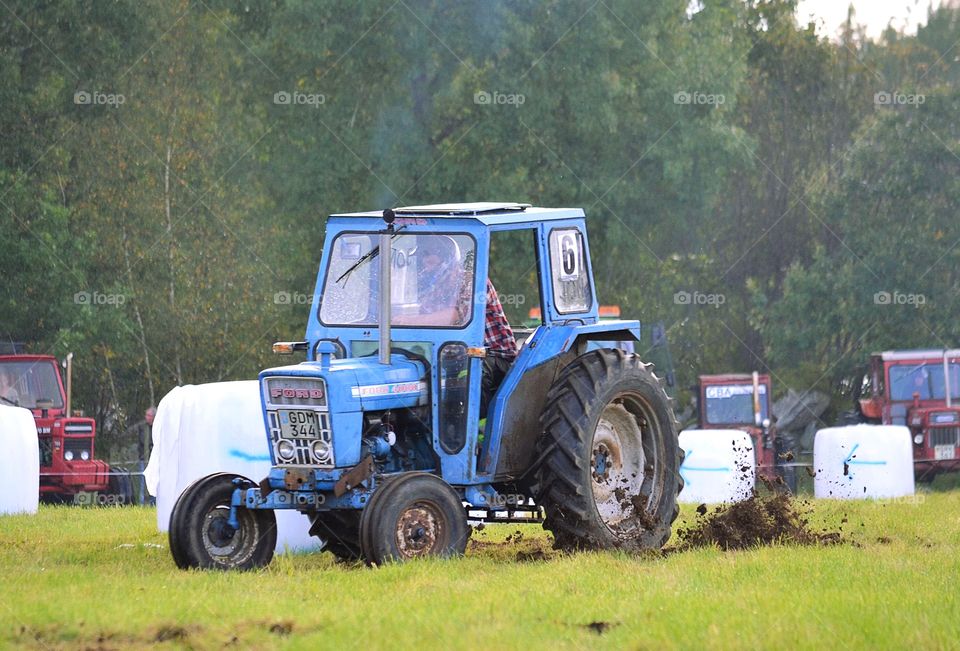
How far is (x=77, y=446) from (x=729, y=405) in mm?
11962

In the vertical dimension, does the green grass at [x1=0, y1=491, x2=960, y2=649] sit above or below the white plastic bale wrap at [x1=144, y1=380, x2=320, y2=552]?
below

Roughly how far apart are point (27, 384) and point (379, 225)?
42.5 ft

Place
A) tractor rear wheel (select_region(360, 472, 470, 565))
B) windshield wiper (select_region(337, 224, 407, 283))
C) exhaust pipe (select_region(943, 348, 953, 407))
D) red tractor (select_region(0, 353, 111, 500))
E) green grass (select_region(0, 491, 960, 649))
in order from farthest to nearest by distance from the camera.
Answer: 1. exhaust pipe (select_region(943, 348, 953, 407))
2. red tractor (select_region(0, 353, 111, 500))
3. windshield wiper (select_region(337, 224, 407, 283))
4. tractor rear wheel (select_region(360, 472, 470, 565))
5. green grass (select_region(0, 491, 960, 649))

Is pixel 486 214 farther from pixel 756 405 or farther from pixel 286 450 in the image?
pixel 756 405

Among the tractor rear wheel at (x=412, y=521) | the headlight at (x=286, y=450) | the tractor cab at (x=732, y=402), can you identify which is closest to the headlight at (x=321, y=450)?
the headlight at (x=286, y=450)

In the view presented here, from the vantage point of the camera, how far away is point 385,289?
1017 centimetres

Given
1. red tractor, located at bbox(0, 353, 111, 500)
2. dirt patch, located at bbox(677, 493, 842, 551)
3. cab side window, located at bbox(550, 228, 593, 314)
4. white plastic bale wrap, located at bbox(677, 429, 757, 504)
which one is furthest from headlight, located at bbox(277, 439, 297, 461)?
red tractor, located at bbox(0, 353, 111, 500)

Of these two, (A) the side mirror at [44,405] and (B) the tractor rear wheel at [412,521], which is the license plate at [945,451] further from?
(B) the tractor rear wheel at [412,521]

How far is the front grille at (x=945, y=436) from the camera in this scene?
90.2 feet

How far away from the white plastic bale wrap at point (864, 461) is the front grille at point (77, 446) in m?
10.1

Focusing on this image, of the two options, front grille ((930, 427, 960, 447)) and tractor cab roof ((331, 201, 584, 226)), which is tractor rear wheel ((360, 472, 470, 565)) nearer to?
tractor cab roof ((331, 201, 584, 226))

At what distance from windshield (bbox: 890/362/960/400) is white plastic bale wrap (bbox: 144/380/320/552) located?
62.9 feet

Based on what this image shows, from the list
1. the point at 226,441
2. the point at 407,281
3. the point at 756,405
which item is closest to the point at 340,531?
the point at 226,441

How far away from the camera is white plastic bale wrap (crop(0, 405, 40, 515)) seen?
15.8m
